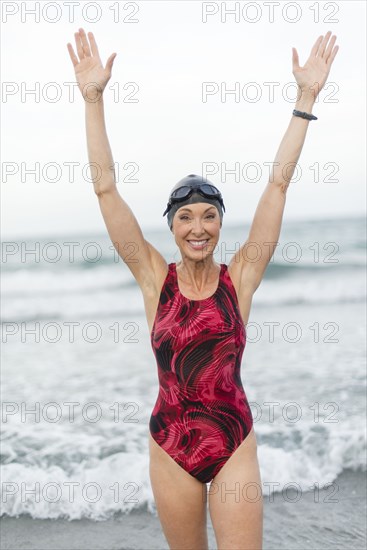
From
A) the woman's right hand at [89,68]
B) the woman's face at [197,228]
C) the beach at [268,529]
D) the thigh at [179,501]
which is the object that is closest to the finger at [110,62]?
the woman's right hand at [89,68]

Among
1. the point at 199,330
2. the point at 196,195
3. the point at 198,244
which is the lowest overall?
the point at 199,330

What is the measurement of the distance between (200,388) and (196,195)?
0.89 meters

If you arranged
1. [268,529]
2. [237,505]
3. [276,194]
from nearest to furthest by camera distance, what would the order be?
[237,505] → [276,194] → [268,529]

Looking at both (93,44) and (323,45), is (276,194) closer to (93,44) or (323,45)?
(323,45)

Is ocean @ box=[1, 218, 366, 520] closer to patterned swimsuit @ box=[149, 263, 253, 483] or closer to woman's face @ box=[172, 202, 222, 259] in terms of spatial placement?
patterned swimsuit @ box=[149, 263, 253, 483]

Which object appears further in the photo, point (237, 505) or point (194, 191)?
point (194, 191)

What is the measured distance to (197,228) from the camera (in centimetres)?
324

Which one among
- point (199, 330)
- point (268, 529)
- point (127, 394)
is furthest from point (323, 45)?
point (127, 394)

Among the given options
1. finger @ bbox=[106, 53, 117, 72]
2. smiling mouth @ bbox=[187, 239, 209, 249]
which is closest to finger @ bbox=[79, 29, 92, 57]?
finger @ bbox=[106, 53, 117, 72]

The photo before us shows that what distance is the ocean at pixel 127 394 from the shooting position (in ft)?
19.7

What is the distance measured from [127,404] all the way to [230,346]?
5.14 meters

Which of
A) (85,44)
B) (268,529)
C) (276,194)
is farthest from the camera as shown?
(268,529)

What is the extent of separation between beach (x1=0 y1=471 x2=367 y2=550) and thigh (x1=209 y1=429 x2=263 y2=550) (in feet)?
6.43

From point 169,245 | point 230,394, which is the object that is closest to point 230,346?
point 230,394
